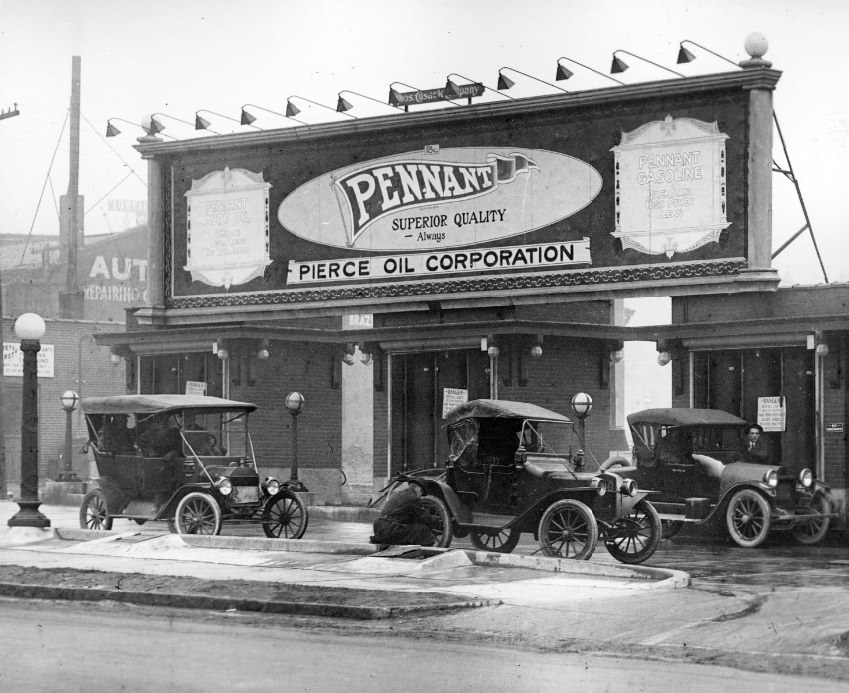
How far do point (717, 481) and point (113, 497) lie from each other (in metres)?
8.72

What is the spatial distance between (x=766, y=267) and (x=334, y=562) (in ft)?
35.7

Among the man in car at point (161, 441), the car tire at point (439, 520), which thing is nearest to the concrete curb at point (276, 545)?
the car tire at point (439, 520)

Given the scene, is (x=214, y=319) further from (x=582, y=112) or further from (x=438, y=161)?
(x=582, y=112)

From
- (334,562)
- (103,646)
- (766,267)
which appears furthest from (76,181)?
(103,646)

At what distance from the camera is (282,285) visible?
2866 centimetres

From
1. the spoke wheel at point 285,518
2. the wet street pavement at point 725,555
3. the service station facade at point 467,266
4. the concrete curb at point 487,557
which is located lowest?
the wet street pavement at point 725,555

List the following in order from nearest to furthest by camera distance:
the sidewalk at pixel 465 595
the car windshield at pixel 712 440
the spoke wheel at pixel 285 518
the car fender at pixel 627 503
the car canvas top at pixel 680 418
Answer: the sidewalk at pixel 465 595 → the car fender at pixel 627 503 → the spoke wheel at pixel 285 518 → the car canvas top at pixel 680 418 → the car windshield at pixel 712 440

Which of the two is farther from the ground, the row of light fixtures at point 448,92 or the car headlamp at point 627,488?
the row of light fixtures at point 448,92

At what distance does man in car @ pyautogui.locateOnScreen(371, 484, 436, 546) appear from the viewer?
17.1 m

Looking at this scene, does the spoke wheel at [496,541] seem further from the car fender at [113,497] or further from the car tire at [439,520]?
the car fender at [113,497]

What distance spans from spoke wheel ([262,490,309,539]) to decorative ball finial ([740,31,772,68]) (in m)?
10.7

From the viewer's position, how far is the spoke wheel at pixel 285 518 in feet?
62.8

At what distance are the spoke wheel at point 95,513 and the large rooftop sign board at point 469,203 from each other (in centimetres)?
840

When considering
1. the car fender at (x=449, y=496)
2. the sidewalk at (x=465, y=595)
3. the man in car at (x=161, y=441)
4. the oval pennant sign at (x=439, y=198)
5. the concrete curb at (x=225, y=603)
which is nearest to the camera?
the sidewalk at (x=465, y=595)
